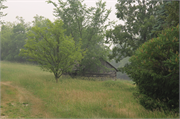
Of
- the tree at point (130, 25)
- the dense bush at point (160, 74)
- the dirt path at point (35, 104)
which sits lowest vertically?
the dirt path at point (35, 104)

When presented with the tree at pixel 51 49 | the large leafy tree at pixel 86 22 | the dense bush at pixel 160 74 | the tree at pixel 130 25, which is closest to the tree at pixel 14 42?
the large leafy tree at pixel 86 22

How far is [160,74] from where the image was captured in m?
6.48

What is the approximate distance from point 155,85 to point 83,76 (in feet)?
58.2

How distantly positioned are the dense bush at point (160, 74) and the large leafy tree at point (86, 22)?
1577 cm

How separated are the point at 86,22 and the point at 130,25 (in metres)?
A: 8.76

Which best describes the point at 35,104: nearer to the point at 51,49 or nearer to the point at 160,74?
the point at 160,74

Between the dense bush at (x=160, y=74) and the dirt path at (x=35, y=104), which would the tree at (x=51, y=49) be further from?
the dense bush at (x=160, y=74)

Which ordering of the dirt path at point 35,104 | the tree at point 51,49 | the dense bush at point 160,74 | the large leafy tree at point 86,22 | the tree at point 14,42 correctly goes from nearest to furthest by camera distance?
the dense bush at point 160,74 → the dirt path at point 35,104 → the tree at point 51,49 → the large leafy tree at point 86,22 → the tree at point 14,42

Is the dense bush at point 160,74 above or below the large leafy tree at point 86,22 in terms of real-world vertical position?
below

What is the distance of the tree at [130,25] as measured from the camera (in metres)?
16.7

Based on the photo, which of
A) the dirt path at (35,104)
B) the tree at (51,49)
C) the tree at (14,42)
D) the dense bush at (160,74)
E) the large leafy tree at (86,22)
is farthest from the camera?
the tree at (14,42)

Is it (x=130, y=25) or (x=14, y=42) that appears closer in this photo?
(x=130, y=25)

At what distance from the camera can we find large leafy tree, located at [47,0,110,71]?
74.8 feet

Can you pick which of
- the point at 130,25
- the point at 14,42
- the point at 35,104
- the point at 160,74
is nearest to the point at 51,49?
the point at 35,104
